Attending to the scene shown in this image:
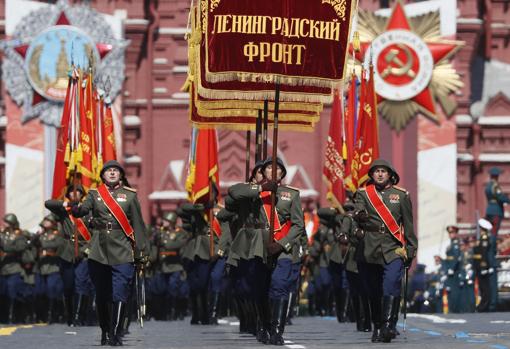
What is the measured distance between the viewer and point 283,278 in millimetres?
17312

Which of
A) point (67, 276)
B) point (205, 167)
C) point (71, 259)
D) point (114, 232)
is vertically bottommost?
point (114, 232)

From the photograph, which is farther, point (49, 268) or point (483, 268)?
point (483, 268)

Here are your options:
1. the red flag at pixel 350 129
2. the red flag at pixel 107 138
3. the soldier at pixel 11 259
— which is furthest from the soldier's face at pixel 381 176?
the soldier at pixel 11 259

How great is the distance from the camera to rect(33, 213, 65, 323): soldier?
85.7 ft

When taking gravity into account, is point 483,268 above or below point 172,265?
above

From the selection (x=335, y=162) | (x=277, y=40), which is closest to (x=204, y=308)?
(x=335, y=162)

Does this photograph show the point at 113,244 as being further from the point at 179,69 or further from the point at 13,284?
the point at 179,69

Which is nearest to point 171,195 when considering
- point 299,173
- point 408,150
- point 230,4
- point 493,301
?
point 299,173

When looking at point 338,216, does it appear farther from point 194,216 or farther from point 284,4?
point 284,4

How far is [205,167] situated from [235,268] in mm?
5447

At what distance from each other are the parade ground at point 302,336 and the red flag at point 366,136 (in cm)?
212

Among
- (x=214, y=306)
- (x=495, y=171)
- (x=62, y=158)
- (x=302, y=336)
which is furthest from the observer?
(x=495, y=171)

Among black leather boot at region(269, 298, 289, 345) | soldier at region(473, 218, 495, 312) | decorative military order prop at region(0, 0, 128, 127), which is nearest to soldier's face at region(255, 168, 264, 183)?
black leather boot at region(269, 298, 289, 345)

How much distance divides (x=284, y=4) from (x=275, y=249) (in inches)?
123
